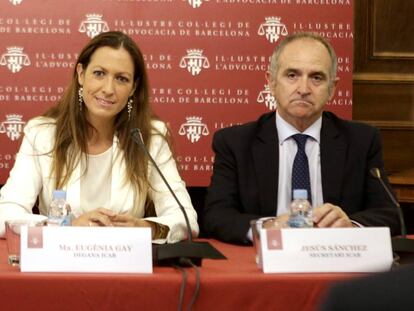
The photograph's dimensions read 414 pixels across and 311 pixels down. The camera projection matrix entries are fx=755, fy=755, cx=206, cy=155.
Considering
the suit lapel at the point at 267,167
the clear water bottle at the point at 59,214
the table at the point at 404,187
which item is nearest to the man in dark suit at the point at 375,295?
the clear water bottle at the point at 59,214

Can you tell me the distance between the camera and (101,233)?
165 centimetres

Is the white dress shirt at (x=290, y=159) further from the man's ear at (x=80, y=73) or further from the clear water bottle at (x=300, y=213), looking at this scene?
the man's ear at (x=80, y=73)

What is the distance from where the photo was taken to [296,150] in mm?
2586

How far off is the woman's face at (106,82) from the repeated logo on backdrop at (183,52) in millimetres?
1176

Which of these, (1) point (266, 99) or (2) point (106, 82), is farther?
(1) point (266, 99)

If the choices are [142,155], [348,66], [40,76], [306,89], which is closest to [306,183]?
[306,89]

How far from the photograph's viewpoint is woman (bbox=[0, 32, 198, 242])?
2.60 metres

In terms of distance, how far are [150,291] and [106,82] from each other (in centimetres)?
120

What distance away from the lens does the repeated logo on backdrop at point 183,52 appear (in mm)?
3869

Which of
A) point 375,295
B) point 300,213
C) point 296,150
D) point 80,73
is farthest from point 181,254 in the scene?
point 375,295

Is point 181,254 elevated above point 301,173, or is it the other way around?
point 301,173

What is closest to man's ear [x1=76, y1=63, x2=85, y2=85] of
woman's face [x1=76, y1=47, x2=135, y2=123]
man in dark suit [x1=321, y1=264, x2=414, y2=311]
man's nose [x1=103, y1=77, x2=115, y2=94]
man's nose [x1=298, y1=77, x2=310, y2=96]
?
woman's face [x1=76, y1=47, x2=135, y2=123]

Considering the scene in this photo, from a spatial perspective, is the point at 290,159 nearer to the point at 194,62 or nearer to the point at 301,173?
the point at 301,173

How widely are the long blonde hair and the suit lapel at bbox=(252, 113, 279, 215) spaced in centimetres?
38
